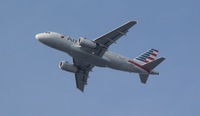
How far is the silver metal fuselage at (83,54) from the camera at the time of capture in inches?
3649

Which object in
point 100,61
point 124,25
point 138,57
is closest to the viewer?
point 124,25

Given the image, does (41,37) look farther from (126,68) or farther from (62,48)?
(126,68)

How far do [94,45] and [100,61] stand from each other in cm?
400

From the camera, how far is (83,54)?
9344 cm

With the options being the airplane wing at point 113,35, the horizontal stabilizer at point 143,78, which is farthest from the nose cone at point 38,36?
the horizontal stabilizer at point 143,78

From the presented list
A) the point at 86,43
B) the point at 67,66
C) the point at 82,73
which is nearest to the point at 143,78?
the point at 82,73

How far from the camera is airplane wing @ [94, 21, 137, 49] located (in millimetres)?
88338

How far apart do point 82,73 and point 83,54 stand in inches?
433

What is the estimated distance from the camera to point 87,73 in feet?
341

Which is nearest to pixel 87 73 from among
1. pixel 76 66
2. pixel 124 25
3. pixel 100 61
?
pixel 76 66

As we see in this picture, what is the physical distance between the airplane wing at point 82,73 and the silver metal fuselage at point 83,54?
22.2ft

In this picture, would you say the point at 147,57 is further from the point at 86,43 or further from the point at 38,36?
the point at 38,36

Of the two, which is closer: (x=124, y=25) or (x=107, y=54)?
(x=124, y=25)

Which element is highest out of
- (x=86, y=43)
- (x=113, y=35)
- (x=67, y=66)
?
(x=113, y=35)
